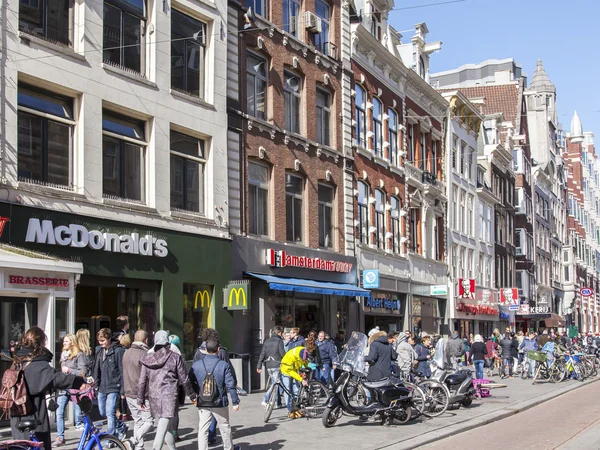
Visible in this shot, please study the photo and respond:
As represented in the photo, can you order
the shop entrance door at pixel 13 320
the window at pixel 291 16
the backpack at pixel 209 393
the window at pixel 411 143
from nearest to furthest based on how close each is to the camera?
the backpack at pixel 209 393 < the shop entrance door at pixel 13 320 < the window at pixel 291 16 < the window at pixel 411 143

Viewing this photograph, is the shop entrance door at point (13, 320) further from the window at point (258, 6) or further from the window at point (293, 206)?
the window at point (258, 6)

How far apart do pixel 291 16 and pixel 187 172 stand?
8255 millimetres

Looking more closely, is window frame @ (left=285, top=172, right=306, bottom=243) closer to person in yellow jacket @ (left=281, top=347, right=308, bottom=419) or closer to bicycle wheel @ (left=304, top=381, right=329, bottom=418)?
bicycle wheel @ (left=304, top=381, right=329, bottom=418)

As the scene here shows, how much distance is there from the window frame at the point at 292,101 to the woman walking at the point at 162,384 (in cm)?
1615

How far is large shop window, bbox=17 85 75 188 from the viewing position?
660 inches

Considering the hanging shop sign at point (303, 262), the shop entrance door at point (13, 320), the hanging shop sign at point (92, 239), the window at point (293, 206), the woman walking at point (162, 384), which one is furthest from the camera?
the window at point (293, 206)

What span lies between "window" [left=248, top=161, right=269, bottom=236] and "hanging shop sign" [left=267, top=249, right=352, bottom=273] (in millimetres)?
807

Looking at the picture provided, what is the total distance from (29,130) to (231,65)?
780 cm

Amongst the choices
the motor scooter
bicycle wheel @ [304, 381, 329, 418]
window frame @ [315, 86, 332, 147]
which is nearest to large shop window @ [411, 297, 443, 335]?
window frame @ [315, 86, 332, 147]

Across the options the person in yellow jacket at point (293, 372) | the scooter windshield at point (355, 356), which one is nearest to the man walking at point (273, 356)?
the person in yellow jacket at point (293, 372)

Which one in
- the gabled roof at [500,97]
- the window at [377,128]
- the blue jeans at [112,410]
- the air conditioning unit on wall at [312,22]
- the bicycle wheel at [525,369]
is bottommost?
the bicycle wheel at [525,369]

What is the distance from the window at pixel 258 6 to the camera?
24984 mm

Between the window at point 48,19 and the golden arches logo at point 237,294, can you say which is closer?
the window at point 48,19

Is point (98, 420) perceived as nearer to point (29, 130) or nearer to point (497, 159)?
point (29, 130)
